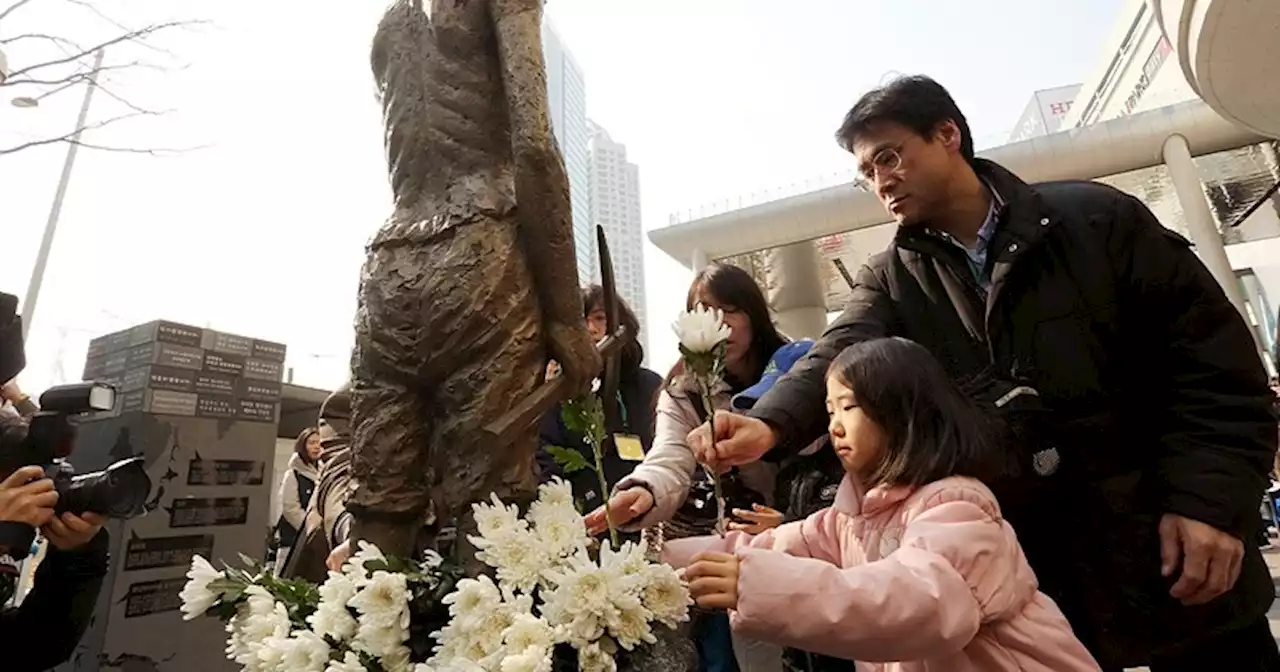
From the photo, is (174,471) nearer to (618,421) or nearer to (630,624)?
(618,421)

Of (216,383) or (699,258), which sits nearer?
(216,383)

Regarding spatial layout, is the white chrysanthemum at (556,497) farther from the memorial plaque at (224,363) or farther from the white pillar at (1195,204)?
the white pillar at (1195,204)

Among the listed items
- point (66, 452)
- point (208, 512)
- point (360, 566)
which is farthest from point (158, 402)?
point (360, 566)

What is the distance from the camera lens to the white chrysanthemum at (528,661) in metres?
0.92

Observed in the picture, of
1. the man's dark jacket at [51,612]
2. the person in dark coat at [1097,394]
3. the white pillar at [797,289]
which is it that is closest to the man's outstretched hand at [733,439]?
the person in dark coat at [1097,394]

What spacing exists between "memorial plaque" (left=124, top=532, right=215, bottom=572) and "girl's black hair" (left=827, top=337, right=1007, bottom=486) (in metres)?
3.34

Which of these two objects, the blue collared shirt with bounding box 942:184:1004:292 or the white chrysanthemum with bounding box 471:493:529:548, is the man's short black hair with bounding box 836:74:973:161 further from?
the white chrysanthemum with bounding box 471:493:529:548

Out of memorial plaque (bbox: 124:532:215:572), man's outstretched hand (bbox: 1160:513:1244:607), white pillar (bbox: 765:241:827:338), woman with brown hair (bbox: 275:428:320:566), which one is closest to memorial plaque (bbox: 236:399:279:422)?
woman with brown hair (bbox: 275:428:320:566)

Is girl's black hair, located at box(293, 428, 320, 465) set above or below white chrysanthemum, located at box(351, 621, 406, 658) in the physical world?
above

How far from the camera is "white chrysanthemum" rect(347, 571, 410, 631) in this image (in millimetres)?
1093

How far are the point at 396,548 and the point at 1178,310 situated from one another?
1.63m

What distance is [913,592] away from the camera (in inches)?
37.9

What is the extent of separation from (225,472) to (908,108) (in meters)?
3.55

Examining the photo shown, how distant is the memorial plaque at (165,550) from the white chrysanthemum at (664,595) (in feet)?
10.4
